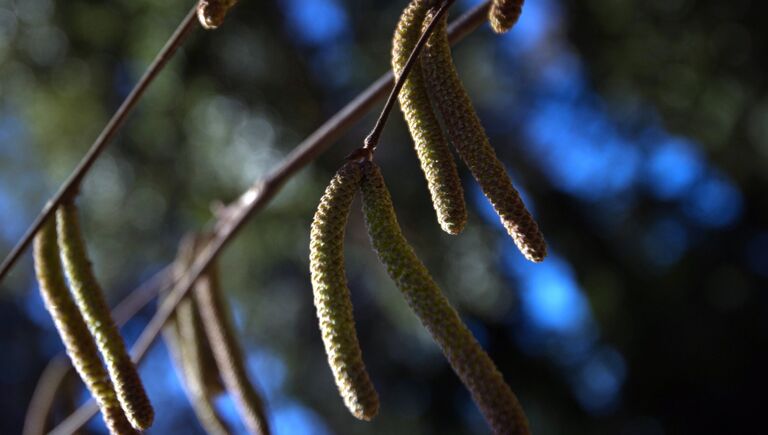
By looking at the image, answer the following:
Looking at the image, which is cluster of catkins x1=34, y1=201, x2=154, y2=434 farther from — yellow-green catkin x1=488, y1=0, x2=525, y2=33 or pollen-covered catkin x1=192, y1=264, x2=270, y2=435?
yellow-green catkin x1=488, y1=0, x2=525, y2=33

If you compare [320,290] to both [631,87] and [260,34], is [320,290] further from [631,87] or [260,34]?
[631,87]

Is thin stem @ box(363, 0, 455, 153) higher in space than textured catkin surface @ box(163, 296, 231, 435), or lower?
lower

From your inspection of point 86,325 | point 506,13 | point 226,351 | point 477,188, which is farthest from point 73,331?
point 477,188

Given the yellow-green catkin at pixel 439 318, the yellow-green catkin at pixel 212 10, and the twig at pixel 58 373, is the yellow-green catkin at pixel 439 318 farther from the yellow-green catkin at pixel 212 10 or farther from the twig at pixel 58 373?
the twig at pixel 58 373

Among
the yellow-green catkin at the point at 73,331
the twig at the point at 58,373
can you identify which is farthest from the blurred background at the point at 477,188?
the yellow-green catkin at the point at 73,331

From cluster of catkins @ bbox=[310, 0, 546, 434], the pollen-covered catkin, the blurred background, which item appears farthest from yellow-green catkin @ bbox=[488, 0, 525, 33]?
the blurred background

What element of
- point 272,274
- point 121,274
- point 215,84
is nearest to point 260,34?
point 215,84

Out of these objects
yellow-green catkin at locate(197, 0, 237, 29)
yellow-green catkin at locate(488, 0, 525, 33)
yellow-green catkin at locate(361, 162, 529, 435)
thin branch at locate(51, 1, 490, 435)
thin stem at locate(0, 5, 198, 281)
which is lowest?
yellow-green catkin at locate(361, 162, 529, 435)
